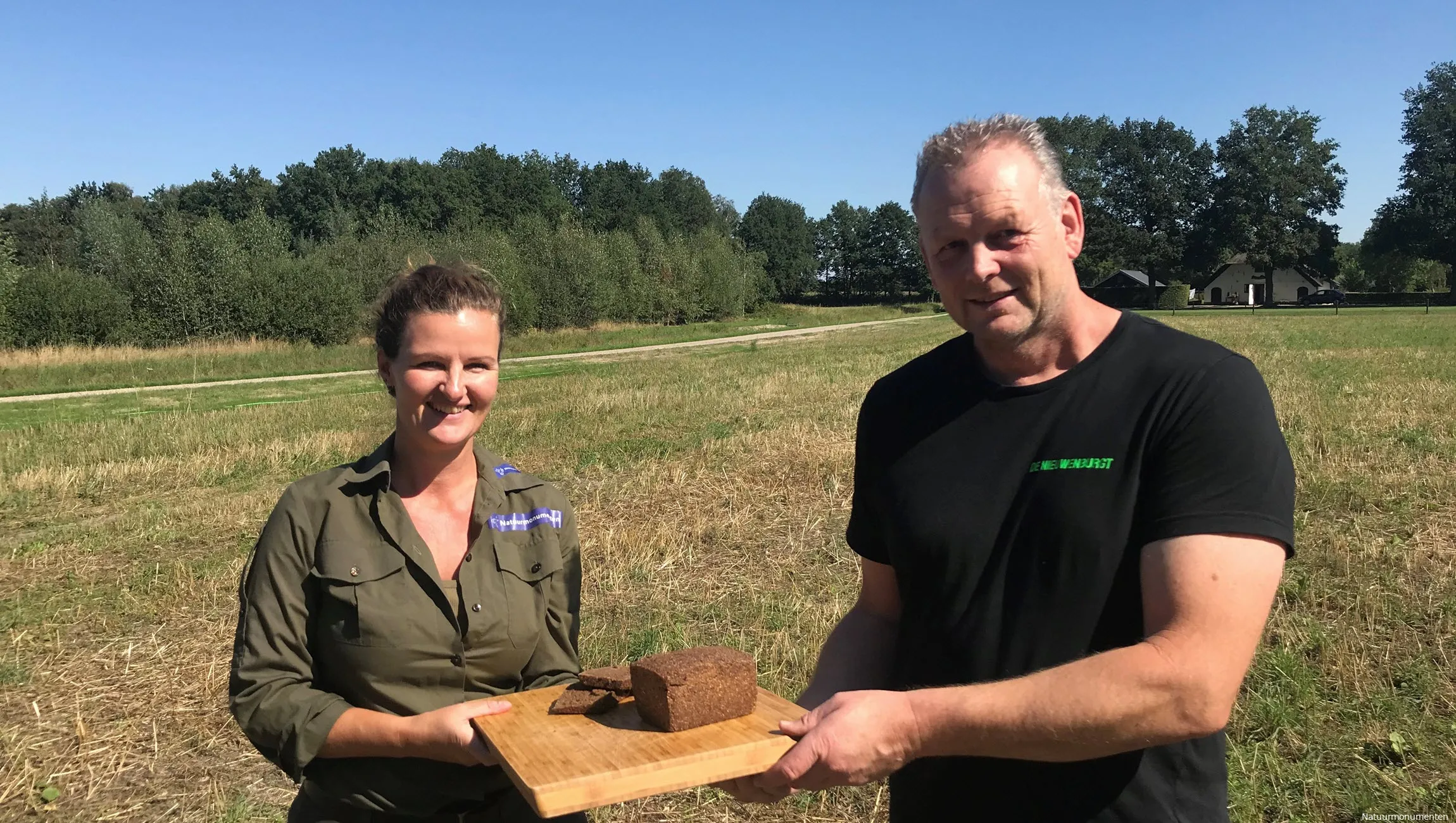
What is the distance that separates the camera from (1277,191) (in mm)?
97375

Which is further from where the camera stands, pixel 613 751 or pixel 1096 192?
pixel 1096 192

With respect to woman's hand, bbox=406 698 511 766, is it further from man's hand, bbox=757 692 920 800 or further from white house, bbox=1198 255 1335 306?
→ white house, bbox=1198 255 1335 306

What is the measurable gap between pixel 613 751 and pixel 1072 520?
1184mm

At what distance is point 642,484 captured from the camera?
11.5m

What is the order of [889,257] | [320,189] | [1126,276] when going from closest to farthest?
[1126,276] → [320,189] → [889,257]

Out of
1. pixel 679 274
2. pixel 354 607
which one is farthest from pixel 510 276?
pixel 354 607

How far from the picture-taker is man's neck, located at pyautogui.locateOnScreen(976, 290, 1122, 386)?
8.24 feet

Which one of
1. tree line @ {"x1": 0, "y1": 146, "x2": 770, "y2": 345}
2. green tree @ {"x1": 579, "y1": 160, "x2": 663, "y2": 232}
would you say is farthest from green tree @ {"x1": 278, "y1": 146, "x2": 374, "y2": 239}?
green tree @ {"x1": 579, "y1": 160, "x2": 663, "y2": 232}

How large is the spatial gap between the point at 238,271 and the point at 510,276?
1506 centimetres

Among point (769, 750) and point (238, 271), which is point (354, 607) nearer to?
point (769, 750)

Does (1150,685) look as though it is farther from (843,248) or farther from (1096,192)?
(843,248)

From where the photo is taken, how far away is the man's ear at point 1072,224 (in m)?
2.61

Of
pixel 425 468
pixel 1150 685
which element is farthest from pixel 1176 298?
pixel 1150 685

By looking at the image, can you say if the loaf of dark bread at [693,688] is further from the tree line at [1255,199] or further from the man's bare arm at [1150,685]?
the tree line at [1255,199]
